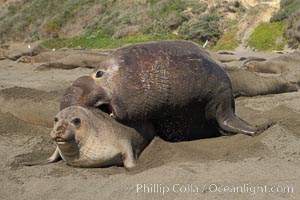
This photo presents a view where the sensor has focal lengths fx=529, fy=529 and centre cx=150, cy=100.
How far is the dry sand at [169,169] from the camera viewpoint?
3959 millimetres

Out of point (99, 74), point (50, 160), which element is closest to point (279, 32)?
point (99, 74)

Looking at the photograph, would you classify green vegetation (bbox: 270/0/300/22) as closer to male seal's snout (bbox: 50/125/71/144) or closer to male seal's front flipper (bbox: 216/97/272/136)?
male seal's front flipper (bbox: 216/97/272/136)

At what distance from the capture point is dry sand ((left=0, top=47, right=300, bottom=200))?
156 inches

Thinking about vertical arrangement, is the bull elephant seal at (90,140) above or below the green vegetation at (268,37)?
above

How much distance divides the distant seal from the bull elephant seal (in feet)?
0.66

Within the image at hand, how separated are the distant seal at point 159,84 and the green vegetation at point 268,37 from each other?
16196 millimetres

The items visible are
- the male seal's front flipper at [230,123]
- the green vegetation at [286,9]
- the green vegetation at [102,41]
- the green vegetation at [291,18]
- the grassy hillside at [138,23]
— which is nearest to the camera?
the male seal's front flipper at [230,123]

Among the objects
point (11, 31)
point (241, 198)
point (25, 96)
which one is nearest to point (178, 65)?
point (241, 198)

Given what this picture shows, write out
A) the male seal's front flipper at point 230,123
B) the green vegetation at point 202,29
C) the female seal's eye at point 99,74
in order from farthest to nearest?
the green vegetation at point 202,29 → the male seal's front flipper at point 230,123 → the female seal's eye at point 99,74

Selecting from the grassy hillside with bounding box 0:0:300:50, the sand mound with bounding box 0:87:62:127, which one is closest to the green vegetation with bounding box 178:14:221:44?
the grassy hillside with bounding box 0:0:300:50

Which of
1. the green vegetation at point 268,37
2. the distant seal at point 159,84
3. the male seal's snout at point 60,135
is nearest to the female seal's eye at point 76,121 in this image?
the male seal's snout at point 60,135

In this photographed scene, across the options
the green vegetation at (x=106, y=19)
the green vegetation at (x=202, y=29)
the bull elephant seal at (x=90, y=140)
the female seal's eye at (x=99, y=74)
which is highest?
the female seal's eye at (x=99, y=74)

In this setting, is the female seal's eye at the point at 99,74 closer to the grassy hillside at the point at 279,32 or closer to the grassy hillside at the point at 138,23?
the grassy hillside at the point at 279,32

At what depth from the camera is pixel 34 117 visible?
6.64 m
